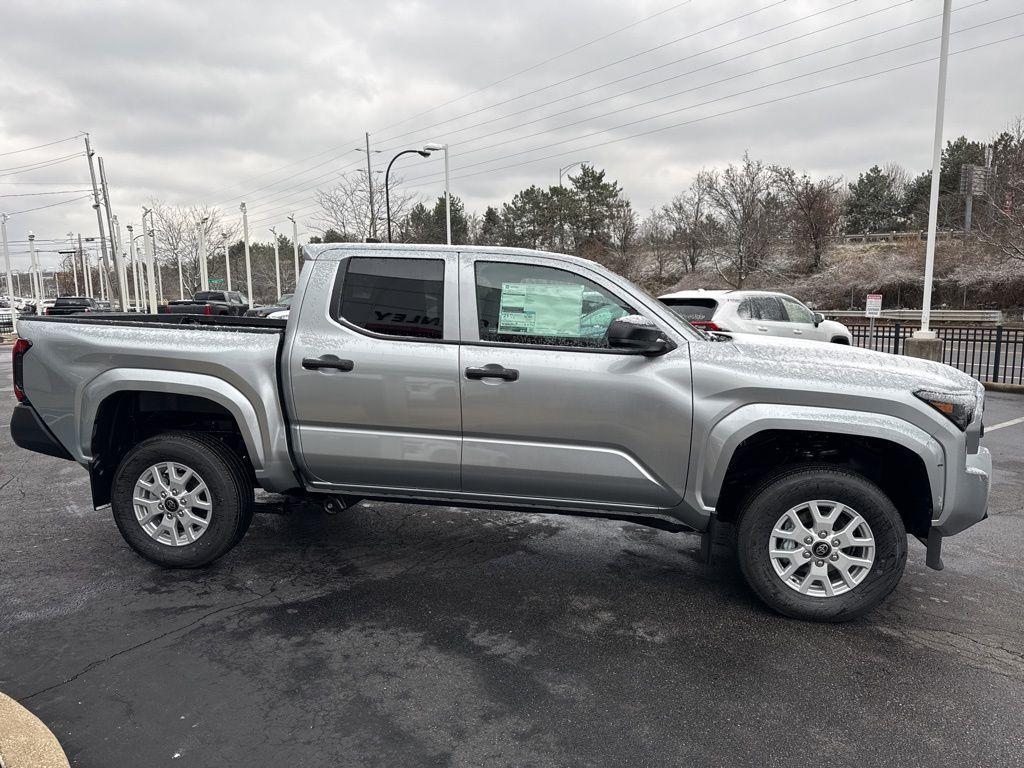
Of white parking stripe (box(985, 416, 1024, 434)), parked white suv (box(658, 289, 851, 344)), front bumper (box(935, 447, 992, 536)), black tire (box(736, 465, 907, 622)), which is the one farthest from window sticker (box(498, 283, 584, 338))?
white parking stripe (box(985, 416, 1024, 434))

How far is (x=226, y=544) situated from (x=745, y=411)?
3.16 meters

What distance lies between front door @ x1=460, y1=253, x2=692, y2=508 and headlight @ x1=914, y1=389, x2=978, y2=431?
47.4 inches

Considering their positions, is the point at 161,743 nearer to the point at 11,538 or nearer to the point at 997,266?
the point at 11,538

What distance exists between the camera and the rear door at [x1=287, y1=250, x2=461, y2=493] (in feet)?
12.7

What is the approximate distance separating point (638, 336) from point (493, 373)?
2.65 ft

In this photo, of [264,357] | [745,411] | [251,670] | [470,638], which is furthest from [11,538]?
[745,411]

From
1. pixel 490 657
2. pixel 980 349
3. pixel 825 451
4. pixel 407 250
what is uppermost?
pixel 407 250

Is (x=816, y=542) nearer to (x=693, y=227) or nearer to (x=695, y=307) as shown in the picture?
(x=695, y=307)

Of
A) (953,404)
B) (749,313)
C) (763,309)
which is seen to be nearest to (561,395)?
(953,404)

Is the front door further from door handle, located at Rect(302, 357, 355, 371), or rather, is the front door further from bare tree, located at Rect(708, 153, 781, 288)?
bare tree, located at Rect(708, 153, 781, 288)

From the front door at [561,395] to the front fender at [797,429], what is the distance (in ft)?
0.42

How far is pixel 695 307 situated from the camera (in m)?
11.7

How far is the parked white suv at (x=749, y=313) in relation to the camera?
11508 millimetres

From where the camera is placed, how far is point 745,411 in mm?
3594
